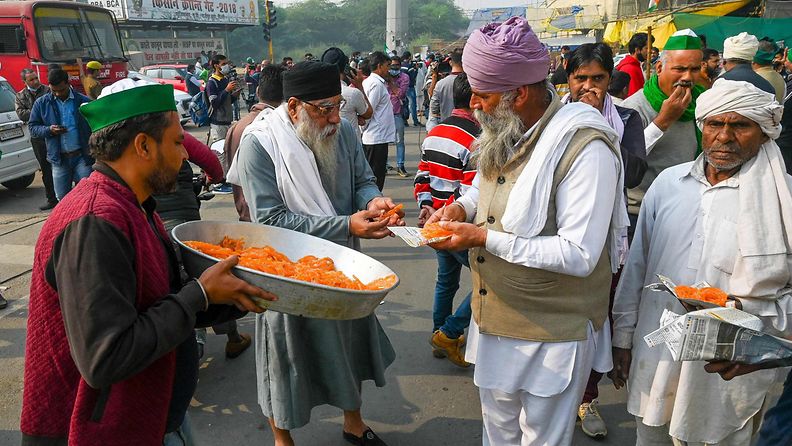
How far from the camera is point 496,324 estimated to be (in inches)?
93.7

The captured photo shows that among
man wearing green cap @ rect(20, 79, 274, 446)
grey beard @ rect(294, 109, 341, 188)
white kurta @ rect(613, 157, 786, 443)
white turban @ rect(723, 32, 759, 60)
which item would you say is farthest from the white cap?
white turban @ rect(723, 32, 759, 60)

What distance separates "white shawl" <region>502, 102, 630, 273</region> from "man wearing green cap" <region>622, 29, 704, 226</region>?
5.06ft

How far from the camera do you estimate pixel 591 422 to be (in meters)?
3.49

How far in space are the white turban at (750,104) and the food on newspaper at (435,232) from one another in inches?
45.2

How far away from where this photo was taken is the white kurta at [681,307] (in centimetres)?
223

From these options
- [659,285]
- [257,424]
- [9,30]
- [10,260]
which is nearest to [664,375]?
[659,285]

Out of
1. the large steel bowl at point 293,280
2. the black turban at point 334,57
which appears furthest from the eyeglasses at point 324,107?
the black turban at point 334,57

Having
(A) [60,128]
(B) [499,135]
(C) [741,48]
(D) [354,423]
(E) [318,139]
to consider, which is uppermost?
(C) [741,48]

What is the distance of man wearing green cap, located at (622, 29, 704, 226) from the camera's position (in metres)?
3.50

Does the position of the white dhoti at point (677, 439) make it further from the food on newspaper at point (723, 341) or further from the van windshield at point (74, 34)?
the van windshield at point (74, 34)

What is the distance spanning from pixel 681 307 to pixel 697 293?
0.86ft

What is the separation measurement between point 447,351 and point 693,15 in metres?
17.4

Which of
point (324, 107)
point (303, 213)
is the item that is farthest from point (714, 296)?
point (324, 107)

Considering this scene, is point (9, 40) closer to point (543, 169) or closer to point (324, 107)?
point (324, 107)
